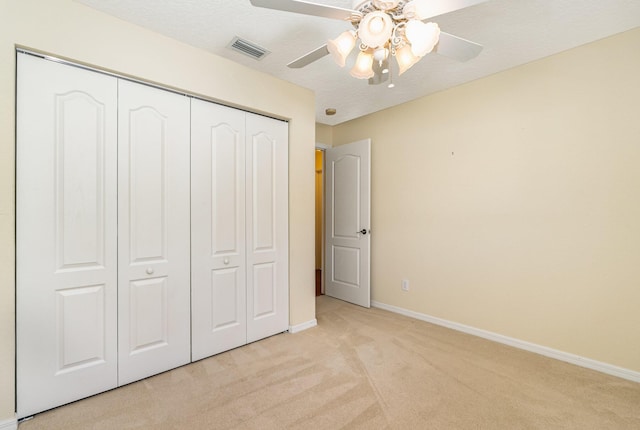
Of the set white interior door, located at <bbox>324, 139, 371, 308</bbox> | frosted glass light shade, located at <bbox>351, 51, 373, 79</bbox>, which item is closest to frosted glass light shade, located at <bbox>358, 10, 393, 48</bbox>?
frosted glass light shade, located at <bbox>351, 51, 373, 79</bbox>

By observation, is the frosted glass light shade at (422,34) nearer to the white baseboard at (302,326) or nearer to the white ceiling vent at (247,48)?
the white ceiling vent at (247,48)

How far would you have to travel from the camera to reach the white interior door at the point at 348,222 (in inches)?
143

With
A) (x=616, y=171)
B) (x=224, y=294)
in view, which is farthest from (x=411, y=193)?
(x=224, y=294)

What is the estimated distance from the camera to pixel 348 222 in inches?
151

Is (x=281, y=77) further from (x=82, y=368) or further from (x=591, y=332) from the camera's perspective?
(x=591, y=332)

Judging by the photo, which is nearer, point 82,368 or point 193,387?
point 82,368

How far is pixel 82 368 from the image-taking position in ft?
5.96

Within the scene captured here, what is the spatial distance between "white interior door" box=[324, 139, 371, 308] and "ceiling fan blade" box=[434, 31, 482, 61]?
191 centimetres

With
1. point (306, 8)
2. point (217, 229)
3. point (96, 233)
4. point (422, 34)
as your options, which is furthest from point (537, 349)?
point (96, 233)

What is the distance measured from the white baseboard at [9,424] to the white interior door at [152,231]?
48 centimetres

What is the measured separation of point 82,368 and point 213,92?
2.07 metres

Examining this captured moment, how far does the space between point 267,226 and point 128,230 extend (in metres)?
1.09

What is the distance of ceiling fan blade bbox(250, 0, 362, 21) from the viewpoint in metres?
1.26

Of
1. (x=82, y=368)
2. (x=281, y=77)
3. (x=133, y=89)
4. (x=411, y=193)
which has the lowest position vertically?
(x=82, y=368)
